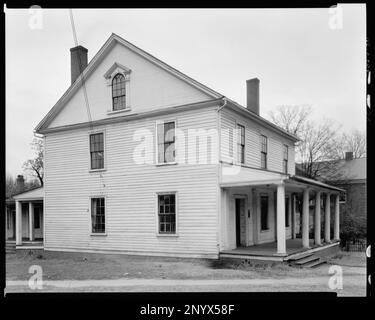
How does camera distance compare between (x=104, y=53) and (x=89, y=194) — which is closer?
(x=104, y=53)

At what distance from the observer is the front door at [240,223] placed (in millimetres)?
12430

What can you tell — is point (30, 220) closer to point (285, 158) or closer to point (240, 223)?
point (240, 223)

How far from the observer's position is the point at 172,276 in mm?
8227

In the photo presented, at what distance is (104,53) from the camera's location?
11.8 m

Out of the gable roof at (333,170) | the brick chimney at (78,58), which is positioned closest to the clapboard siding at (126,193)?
the brick chimney at (78,58)

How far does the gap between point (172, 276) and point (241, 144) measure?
18.8 ft

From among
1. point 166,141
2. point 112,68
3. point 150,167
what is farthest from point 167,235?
point 112,68

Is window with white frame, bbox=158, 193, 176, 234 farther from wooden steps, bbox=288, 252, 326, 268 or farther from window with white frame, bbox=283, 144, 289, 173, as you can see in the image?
window with white frame, bbox=283, 144, 289, 173

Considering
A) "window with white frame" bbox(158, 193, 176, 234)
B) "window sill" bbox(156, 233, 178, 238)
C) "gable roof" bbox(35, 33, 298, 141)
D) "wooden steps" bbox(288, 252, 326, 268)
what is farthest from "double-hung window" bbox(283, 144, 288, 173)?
"window sill" bbox(156, 233, 178, 238)
